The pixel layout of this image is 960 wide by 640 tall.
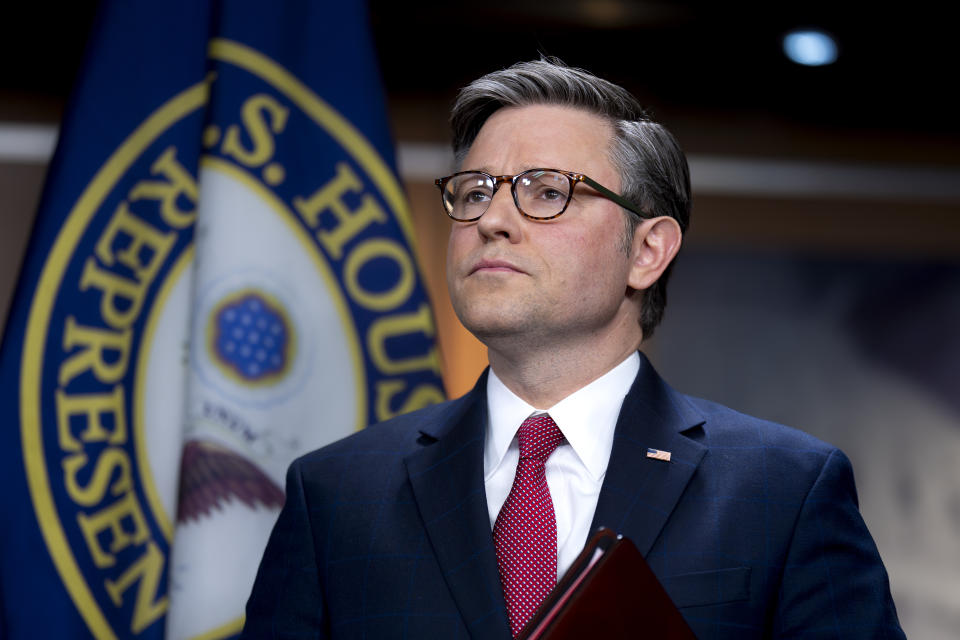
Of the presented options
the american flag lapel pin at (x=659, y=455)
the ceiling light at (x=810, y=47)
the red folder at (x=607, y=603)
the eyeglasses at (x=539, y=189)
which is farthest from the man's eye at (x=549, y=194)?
the ceiling light at (x=810, y=47)

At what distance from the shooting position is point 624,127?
1.47 metres

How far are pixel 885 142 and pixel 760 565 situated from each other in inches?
82.1

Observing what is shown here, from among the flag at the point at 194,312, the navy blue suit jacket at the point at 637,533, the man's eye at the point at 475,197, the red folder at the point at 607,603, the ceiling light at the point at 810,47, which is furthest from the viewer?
the ceiling light at the point at 810,47

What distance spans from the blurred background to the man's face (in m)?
1.28

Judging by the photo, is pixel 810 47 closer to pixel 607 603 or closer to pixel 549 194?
pixel 549 194

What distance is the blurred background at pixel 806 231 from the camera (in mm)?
2713

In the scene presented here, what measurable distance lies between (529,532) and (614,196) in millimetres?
459

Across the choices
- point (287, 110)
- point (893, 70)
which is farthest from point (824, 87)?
point (287, 110)

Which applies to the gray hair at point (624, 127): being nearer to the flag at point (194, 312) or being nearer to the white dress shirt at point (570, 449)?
the white dress shirt at point (570, 449)

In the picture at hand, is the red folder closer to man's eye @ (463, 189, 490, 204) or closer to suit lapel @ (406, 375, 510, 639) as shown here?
suit lapel @ (406, 375, 510, 639)

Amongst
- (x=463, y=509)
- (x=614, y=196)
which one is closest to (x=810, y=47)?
(x=614, y=196)

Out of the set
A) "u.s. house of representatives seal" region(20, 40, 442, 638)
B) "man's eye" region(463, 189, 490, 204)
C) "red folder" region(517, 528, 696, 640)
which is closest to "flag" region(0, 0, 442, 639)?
"u.s. house of representatives seal" region(20, 40, 442, 638)

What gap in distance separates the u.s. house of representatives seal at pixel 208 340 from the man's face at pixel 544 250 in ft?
2.30

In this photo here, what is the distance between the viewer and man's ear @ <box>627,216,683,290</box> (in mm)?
1445
